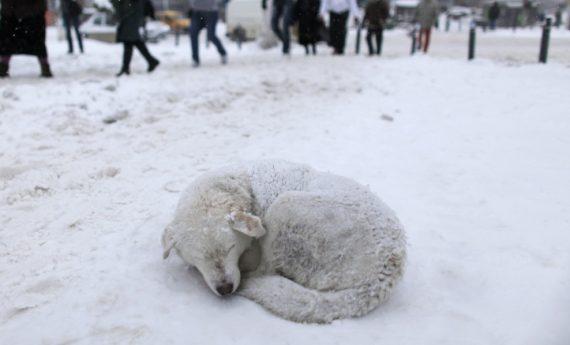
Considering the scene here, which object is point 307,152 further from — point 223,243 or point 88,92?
point 88,92

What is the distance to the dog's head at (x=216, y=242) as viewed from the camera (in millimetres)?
2772

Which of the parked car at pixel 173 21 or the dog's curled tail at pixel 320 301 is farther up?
the parked car at pixel 173 21

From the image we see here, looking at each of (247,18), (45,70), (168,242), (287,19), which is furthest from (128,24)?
(247,18)

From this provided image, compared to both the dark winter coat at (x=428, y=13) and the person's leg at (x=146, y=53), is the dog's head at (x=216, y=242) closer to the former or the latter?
the person's leg at (x=146, y=53)

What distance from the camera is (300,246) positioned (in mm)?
2883

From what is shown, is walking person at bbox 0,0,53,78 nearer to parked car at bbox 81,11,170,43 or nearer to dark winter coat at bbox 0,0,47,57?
dark winter coat at bbox 0,0,47,57

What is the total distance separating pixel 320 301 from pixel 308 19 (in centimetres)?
1268

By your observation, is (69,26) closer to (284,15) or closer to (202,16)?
(202,16)

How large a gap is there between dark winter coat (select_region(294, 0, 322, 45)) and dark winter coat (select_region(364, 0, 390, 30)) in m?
1.49

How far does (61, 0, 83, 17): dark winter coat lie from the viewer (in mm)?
14023

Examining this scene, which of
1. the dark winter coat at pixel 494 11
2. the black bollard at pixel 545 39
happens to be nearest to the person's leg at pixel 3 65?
the black bollard at pixel 545 39

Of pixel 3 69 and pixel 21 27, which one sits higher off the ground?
pixel 21 27

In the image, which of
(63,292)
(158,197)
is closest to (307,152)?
(158,197)

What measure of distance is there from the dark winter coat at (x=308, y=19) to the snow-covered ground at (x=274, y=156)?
4875mm
